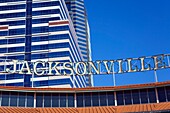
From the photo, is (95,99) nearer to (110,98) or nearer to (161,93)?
(110,98)

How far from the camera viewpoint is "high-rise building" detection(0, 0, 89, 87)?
134 meters

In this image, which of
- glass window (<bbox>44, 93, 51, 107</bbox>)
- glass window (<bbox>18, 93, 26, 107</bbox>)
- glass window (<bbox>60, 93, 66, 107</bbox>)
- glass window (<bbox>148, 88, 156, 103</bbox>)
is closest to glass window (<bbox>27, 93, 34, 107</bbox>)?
glass window (<bbox>18, 93, 26, 107</bbox>)

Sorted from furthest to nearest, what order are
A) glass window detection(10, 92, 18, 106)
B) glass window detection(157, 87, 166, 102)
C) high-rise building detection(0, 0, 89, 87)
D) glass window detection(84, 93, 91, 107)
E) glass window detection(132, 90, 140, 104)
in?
high-rise building detection(0, 0, 89, 87) < glass window detection(84, 93, 91, 107) < glass window detection(132, 90, 140, 104) < glass window detection(157, 87, 166, 102) < glass window detection(10, 92, 18, 106)

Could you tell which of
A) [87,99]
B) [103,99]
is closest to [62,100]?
[87,99]

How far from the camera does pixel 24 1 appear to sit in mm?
152625

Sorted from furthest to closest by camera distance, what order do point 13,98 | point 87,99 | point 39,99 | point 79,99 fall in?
1. point 87,99
2. point 79,99
3. point 39,99
4. point 13,98

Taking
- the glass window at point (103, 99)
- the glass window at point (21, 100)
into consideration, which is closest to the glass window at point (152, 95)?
the glass window at point (103, 99)

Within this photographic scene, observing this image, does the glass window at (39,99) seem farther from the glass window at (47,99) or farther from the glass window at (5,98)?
the glass window at (5,98)

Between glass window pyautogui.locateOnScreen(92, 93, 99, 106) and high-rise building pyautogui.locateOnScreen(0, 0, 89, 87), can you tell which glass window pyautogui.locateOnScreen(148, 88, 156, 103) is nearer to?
glass window pyautogui.locateOnScreen(92, 93, 99, 106)

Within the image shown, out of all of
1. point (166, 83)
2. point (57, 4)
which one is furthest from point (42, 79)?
point (166, 83)

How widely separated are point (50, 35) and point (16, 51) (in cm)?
1570

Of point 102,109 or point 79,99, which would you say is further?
point 79,99

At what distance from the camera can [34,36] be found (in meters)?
143

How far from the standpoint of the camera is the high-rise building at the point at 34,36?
13438 centimetres
